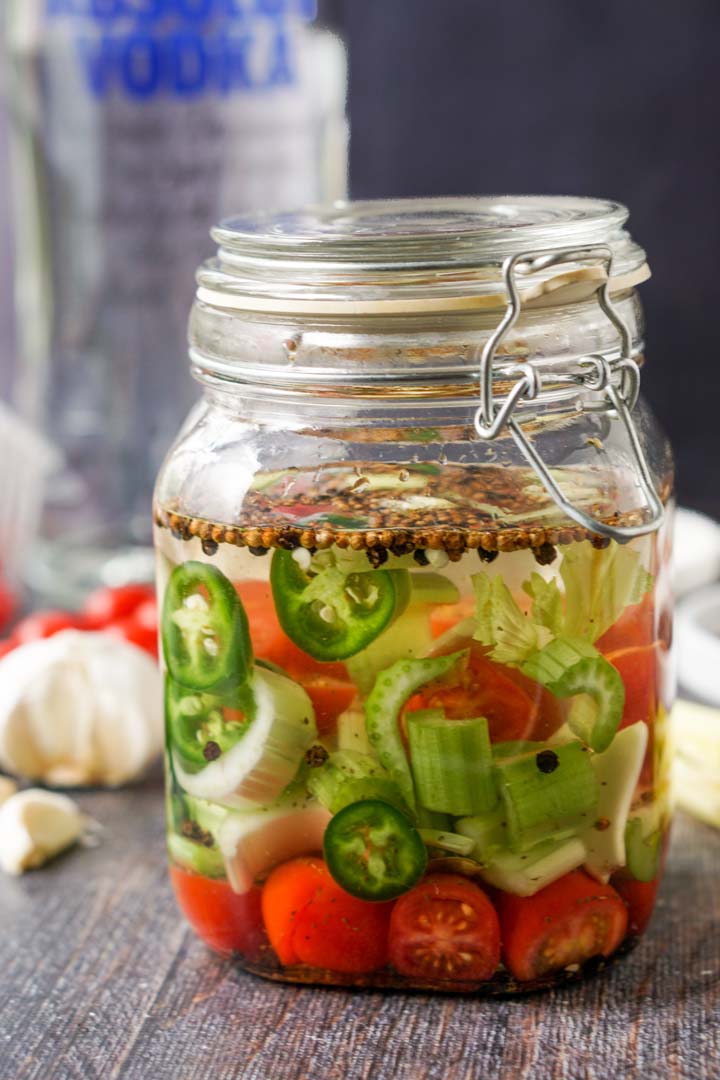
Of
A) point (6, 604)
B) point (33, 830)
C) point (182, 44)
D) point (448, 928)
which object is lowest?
point (6, 604)

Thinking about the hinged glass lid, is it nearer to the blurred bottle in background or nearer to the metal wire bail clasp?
the metal wire bail clasp

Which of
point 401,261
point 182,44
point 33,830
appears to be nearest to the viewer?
point 401,261

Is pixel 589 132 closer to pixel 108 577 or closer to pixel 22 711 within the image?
pixel 108 577

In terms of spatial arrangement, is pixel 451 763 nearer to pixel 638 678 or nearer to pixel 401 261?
pixel 638 678

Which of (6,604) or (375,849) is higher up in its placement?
(375,849)

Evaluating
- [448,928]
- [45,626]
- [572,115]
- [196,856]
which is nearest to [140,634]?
[45,626]

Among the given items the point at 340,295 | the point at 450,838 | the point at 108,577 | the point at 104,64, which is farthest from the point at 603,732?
the point at 104,64

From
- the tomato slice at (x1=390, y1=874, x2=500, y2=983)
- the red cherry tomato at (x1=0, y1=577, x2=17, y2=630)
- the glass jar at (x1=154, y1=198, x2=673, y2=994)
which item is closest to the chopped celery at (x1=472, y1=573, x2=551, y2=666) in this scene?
the glass jar at (x1=154, y1=198, x2=673, y2=994)
